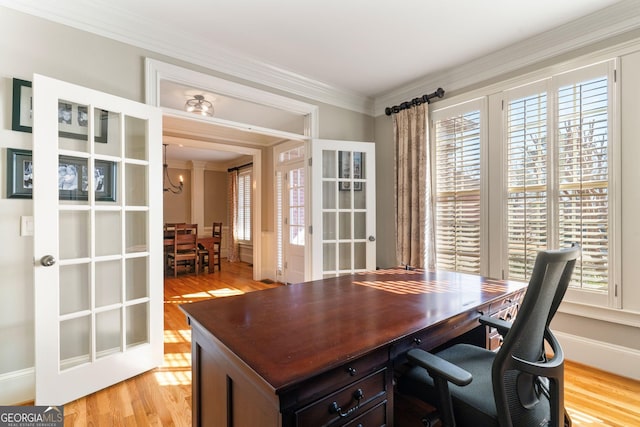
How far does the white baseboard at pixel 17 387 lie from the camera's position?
1858mm

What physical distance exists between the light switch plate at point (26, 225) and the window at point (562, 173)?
3.66 m

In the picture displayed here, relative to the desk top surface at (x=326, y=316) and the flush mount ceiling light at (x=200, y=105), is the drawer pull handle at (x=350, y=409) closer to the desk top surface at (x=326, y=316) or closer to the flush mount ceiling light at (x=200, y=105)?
the desk top surface at (x=326, y=316)

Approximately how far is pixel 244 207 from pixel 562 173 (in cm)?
629

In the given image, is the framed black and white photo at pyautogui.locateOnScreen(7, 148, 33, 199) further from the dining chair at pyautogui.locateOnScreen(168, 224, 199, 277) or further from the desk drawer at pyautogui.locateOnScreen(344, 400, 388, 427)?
the dining chair at pyautogui.locateOnScreen(168, 224, 199, 277)

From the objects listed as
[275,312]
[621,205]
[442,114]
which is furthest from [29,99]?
[621,205]

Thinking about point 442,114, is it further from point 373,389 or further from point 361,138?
point 373,389

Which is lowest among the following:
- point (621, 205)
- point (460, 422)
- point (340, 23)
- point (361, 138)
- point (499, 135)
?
point (460, 422)

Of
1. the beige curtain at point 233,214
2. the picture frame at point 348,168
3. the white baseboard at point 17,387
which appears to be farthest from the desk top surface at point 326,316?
the beige curtain at point 233,214

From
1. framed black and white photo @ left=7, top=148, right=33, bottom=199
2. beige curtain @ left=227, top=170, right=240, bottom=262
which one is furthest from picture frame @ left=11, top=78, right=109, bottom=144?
beige curtain @ left=227, top=170, right=240, bottom=262

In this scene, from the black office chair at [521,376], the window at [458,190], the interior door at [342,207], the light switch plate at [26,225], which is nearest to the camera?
the black office chair at [521,376]

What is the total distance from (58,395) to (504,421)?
240cm

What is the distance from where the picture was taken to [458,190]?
3.16 metres

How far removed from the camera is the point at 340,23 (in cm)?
236

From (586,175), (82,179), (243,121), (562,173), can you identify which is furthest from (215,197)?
(586,175)
